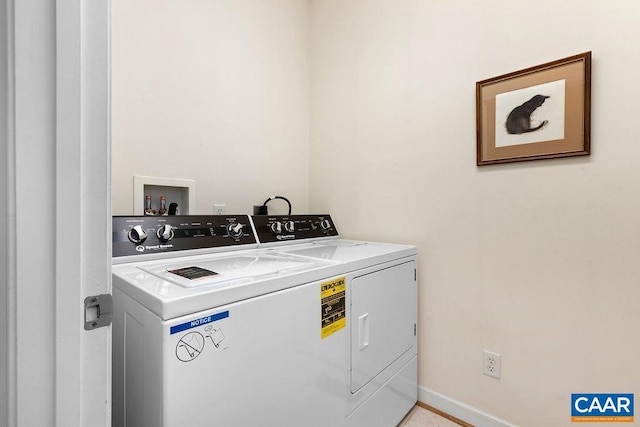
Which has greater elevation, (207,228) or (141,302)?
(207,228)

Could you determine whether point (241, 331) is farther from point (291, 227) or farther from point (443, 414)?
point (443, 414)

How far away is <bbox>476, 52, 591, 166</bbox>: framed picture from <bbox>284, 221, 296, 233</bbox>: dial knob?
0.99 meters

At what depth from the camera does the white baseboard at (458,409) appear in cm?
142

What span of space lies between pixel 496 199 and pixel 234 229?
4.01 feet

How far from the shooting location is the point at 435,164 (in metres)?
1.60

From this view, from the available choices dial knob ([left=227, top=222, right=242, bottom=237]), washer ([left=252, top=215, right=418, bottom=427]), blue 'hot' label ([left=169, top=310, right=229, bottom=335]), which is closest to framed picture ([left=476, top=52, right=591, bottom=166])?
washer ([left=252, top=215, right=418, bottom=427])

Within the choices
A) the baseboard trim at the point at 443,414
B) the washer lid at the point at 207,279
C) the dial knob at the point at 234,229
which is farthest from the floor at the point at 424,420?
the dial knob at the point at 234,229

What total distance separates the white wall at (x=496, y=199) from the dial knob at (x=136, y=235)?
1.19 metres

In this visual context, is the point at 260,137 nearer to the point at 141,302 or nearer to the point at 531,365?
the point at 141,302

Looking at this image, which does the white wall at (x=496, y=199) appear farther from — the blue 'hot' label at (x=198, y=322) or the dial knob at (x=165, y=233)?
the blue 'hot' label at (x=198, y=322)

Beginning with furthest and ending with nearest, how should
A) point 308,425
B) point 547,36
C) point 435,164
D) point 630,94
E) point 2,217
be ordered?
point 435,164 < point 547,36 < point 630,94 < point 308,425 < point 2,217

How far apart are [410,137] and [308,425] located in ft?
4.64

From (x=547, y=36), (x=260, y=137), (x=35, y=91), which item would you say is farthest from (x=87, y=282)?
(x=547, y=36)

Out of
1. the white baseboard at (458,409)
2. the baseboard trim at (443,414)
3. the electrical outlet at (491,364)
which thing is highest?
the electrical outlet at (491,364)
